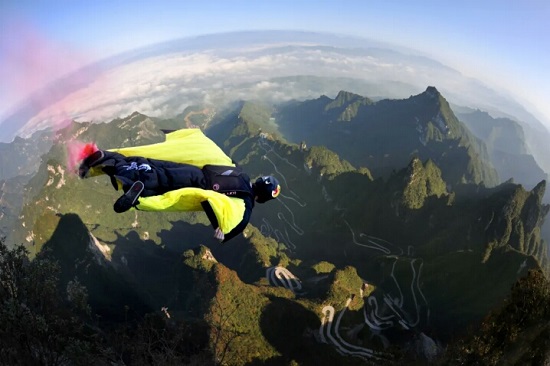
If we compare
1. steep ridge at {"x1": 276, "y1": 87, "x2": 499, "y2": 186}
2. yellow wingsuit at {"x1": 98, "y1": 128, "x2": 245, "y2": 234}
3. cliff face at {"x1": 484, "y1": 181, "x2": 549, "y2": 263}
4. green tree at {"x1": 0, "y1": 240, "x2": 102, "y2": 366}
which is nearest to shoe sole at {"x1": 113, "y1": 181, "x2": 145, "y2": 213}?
yellow wingsuit at {"x1": 98, "y1": 128, "x2": 245, "y2": 234}

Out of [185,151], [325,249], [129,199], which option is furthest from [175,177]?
[325,249]

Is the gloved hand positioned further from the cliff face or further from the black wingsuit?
the cliff face

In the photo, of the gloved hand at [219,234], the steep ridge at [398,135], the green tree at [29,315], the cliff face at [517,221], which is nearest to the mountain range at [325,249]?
the cliff face at [517,221]

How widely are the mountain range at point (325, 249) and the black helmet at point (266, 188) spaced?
3.42m

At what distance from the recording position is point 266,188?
7.05 m

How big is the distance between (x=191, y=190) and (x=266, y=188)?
176 centimetres

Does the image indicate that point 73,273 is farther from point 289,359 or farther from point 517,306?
point 517,306

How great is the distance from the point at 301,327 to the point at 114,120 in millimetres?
136619

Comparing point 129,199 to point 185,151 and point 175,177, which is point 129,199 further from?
point 185,151

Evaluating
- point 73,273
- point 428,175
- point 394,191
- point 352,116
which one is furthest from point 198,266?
point 352,116

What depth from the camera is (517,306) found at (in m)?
15.0

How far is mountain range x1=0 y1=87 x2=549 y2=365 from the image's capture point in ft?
111

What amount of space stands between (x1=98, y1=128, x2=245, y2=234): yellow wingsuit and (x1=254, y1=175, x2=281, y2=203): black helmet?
70 centimetres

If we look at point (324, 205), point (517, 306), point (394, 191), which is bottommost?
point (324, 205)
